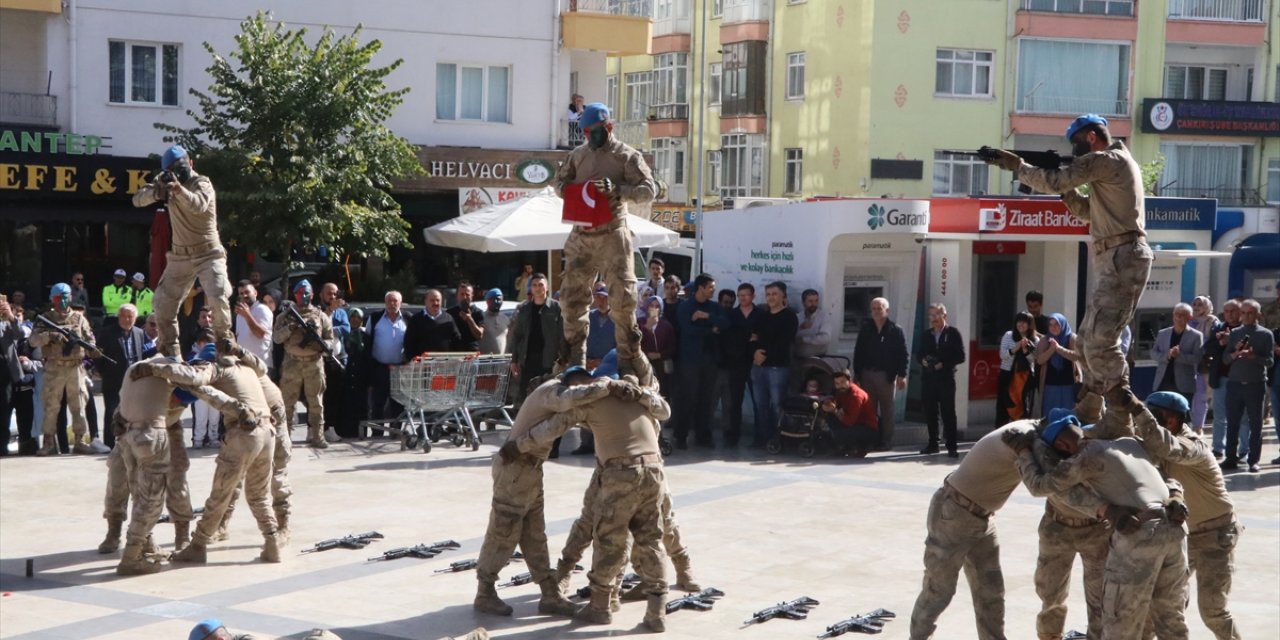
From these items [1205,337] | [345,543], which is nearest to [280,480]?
[345,543]

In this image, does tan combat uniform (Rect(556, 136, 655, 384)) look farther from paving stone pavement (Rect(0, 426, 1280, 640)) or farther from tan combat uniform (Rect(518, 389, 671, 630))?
paving stone pavement (Rect(0, 426, 1280, 640))

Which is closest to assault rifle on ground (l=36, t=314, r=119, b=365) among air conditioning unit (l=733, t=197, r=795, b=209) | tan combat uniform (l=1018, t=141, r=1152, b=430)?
air conditioning unit (l=733, t=197, r=795, b=209)

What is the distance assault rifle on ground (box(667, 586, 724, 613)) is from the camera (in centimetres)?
1198

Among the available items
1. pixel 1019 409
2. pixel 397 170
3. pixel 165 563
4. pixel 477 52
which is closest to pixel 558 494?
pixel 165 563

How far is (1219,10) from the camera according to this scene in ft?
150

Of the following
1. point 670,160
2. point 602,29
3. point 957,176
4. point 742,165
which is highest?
point 602,29

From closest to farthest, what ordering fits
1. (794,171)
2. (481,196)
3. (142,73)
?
(142,73) → (481,196) → (794,171)

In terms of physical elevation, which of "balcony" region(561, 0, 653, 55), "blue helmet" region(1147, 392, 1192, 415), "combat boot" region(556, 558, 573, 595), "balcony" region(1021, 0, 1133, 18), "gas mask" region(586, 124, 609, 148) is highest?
"balcony" region(1021, 0, 1133, 18)

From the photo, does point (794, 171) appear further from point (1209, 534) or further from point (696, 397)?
point (1209, 534)

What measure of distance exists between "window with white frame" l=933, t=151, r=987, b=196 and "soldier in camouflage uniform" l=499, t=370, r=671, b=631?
3333 centimetres

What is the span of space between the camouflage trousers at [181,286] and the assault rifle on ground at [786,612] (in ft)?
18.0

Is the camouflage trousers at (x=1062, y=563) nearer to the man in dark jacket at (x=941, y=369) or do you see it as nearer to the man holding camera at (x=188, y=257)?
the man holding camera at (x=188, y=257)

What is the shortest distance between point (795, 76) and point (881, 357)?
2787 centimetres

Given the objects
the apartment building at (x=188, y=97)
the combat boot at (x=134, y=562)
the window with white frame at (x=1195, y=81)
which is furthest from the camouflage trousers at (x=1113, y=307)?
the window with white frame at (x=1195, y=81)
